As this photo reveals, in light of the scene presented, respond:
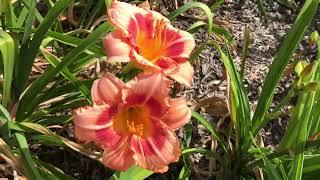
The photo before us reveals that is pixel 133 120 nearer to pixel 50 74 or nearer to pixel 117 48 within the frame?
pixel 117 48

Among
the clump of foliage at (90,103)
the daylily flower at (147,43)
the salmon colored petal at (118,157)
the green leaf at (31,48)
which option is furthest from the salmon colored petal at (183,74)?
the green leaf at (31,48)

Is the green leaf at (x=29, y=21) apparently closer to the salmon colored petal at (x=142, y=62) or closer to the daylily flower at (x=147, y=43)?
the daylily flower at (x=147, y=43)

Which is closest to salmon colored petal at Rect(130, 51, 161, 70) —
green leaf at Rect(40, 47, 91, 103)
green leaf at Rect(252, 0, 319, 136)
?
green leaf at Rect(40, 47, 91, 103)

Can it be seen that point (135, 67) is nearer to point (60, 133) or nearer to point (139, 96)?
point (139, 96)

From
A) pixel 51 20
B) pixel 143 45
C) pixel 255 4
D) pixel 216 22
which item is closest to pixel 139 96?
pixel 143 45

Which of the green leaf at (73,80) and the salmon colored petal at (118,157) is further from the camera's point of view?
the green leaf at (73,80)

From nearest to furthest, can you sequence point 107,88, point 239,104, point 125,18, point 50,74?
point 107,88 < point 125,18 < point 50,74 < point 239,104

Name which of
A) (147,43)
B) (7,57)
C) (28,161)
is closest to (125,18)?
(147,43)
